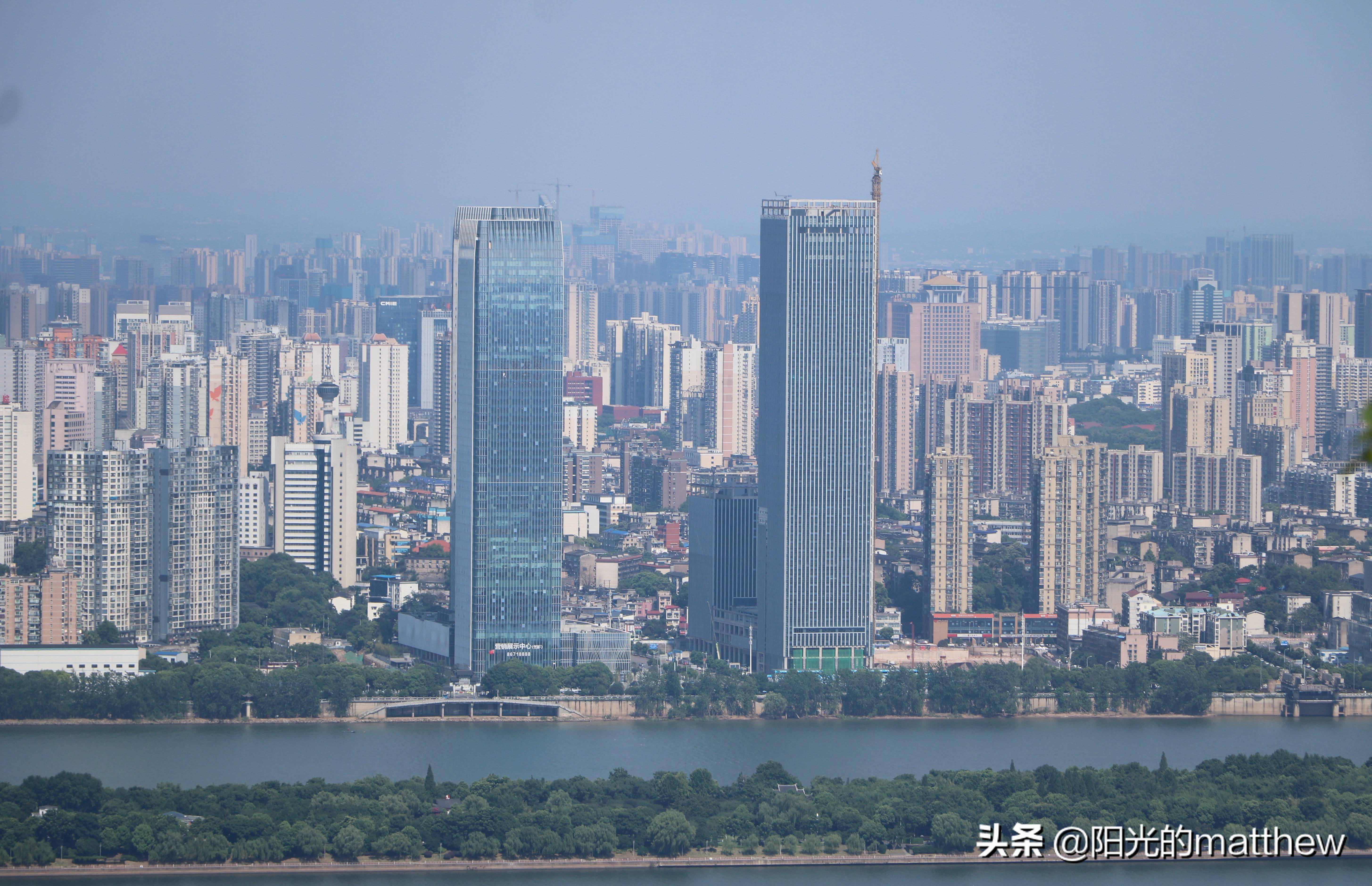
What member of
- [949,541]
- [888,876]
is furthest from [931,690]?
[888,876]

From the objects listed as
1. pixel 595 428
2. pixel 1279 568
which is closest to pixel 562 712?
pixel 1279 568

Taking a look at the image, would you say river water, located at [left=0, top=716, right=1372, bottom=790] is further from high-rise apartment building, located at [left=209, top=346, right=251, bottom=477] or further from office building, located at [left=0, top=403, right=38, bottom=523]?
high-rise apartment building, located at [left=209, top=346, right=251, bottom=477]

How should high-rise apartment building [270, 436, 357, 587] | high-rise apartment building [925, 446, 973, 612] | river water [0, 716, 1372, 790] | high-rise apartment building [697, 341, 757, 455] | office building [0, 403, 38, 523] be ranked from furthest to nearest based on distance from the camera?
high-rise apartment building [697, 341, 757, 455] → office building [0, 403, 38, 523] → high-rise apartment building [270, 436, 357, 587] → high-rise apartment building [925, 446, 973, 612] → river water [0, 716, 1372, 790]

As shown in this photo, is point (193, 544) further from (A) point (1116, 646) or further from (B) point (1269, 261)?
(B) point (1269, 261)

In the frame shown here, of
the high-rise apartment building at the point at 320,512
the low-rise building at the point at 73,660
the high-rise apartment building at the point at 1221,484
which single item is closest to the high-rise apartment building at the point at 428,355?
the high-rise apartment building at the point at 1221,484

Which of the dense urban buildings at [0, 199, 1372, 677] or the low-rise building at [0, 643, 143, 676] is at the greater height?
the dense urban buildings at [0, 199, 1372, 677]

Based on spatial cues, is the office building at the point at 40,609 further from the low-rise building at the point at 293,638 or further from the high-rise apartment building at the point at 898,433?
the high-rise apartment building at the point at 898,433

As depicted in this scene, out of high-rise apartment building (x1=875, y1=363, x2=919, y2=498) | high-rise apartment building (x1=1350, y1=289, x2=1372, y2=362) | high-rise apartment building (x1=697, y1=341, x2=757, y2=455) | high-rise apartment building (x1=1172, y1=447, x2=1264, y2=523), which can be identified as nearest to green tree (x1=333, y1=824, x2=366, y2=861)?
high-rise apartment building (x1=1172, y1=447, x2=1264, y2=523)
